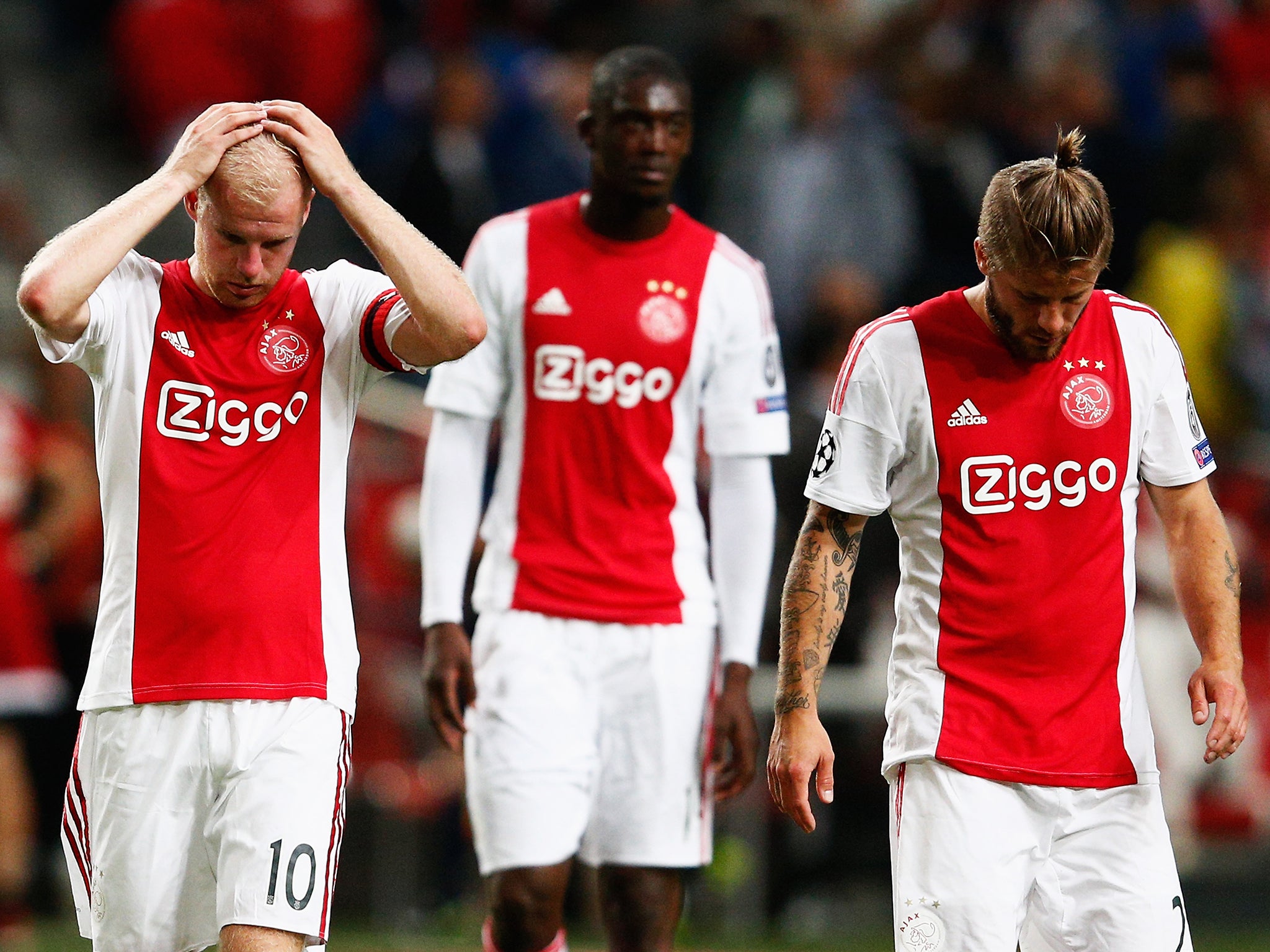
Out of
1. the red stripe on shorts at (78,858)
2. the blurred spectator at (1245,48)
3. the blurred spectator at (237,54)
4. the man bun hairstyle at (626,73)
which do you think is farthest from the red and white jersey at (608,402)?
the blurred spectator at (1245,48)

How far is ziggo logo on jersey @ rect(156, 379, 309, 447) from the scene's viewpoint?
438 centimetres

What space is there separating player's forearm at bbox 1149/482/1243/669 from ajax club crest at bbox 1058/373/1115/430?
0.92 ft

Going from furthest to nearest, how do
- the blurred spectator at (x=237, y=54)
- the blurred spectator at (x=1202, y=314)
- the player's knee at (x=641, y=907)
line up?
the blurred spectator at (x=237, y=54) → the blurred spectator at (x=1202, y=314) → the player's knee at (x=641, y=907)

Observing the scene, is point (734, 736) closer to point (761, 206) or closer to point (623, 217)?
point (623, 217)

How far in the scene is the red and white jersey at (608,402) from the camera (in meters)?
5.63

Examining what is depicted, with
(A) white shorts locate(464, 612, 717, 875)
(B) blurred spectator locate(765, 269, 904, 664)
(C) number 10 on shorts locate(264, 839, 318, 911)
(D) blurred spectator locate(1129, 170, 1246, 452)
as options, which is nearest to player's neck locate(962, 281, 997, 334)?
(A) white shorts locate(464, 612, 717, 875)

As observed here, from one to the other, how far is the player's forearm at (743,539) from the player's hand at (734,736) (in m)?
0.10

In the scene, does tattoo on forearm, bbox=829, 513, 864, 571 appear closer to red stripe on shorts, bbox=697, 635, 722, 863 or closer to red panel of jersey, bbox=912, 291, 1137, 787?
red panel of jersey, bbox=912, 291, 1137, 787

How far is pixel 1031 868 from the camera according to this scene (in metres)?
4.36

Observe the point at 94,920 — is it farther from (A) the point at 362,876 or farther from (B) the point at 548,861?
(A) the point at 362,876

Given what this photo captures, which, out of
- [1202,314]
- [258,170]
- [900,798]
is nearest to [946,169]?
[1202,314]

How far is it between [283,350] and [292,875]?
1230 millimetres

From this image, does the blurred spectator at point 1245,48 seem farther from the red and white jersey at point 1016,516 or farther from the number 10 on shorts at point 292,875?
the number 10 on shorts at point 292,875

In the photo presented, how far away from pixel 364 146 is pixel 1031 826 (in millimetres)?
7918
